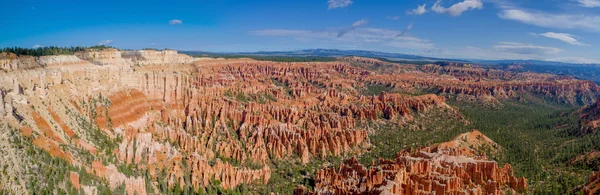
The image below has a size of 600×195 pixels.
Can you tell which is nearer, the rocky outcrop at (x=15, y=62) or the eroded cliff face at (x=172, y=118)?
the eroded cliff face at (x=172, y=118)

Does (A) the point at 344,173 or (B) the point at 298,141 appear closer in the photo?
(A) the point at 344,173

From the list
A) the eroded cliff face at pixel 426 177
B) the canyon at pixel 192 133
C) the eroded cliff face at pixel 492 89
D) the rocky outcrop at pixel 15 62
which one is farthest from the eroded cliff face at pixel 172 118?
the eroded cliff face at pixel 492 89

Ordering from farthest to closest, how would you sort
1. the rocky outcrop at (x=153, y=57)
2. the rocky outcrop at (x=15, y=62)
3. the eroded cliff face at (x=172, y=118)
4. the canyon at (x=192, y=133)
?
1. the rocky outcrop at (x=153, y=57)
2. the rocky outcrop at (x=15, y=62)
3. the eroded cliff face at (x=172, y=118)
4. the canyon at (x=192, y=133)

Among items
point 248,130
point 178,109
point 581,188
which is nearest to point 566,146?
point 581,188

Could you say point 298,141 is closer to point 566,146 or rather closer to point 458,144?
point 458,144

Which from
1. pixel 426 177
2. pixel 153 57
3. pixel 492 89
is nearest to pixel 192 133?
pixel 153 57

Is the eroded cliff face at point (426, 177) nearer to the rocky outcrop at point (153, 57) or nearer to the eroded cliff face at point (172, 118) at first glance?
the eroded cliff face at point (172, 118)

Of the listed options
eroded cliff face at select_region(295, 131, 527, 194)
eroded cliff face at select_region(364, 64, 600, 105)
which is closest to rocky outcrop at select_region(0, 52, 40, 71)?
eroded cliff face at select_region(295, 131, 527, 194)
